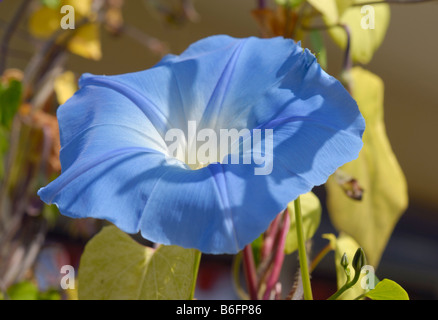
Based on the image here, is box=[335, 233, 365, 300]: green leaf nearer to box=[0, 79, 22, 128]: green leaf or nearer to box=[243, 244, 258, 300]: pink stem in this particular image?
box=[243, 244, 258, 300]: pink stem

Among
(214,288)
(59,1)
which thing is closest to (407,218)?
(214,288)

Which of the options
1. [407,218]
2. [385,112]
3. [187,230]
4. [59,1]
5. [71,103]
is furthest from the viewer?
[407,218]

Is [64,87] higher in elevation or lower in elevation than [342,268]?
higher

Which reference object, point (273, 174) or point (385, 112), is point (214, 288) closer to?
point (385, 112)

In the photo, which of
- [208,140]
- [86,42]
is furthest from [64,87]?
[208,140]

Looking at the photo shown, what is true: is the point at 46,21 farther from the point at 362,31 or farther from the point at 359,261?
the point at 359,261

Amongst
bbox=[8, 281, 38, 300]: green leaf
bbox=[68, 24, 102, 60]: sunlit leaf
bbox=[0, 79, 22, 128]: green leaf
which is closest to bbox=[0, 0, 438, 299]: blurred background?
bbox=[68, 24, 102, 60]: sunlit leaf
